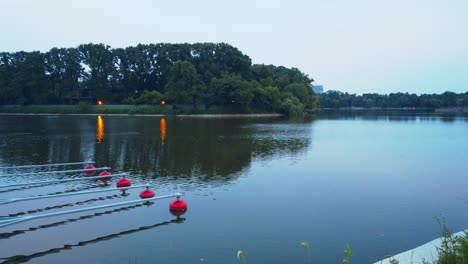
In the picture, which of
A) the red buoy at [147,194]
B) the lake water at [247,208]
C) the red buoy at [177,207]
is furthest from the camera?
the red buoy at [147,194]

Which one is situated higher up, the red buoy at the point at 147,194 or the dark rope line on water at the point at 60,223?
the red buoy at the point at 147,194

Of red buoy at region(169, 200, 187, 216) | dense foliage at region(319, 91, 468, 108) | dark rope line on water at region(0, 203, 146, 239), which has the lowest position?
dark rope line on water at region(0, 203, 146, 239)

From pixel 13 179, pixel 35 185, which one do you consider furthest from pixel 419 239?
pixel 13 179

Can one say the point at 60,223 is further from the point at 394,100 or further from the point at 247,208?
the point at 394,100

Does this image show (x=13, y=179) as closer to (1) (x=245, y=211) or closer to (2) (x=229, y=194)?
(2) (x=229, y=194)

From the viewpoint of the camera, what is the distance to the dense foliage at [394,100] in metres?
144

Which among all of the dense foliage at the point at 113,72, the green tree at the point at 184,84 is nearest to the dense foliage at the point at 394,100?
the dense foliage at the point at 113,72

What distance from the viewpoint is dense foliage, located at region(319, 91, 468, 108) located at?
144 metres

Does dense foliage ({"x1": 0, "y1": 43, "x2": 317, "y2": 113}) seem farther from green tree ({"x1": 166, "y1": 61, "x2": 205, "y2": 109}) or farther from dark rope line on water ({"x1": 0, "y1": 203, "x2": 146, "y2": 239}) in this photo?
dark rope line on water ({"x1": 0, "y1": 203, "x2": 146, "y2": 239})

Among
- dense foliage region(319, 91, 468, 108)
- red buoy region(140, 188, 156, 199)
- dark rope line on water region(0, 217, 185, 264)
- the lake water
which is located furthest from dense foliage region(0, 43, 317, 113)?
dense foliage region(319, 91, 468, 108)

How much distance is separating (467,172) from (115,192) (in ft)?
59.3

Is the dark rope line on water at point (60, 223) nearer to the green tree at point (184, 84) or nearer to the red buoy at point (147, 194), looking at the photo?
the red buoy at point (147, 194)

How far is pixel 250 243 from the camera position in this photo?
10203 millimetres

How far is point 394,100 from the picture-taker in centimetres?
16650
